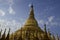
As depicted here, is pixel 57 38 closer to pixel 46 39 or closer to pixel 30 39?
pixel 46 39

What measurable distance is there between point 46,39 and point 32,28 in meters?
12.7

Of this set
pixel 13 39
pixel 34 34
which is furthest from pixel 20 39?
pixel 34 34

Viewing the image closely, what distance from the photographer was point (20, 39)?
6256cm

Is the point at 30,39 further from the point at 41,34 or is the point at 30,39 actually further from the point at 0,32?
the point at 0,32

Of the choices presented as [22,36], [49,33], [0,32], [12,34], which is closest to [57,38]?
[49,33]

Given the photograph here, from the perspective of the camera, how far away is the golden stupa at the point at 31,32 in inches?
2554

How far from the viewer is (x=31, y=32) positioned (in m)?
69.4

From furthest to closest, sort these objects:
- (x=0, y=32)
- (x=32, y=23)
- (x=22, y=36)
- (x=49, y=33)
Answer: (x=32, y=23), (x=49, y=33), (x=22, y=36), (x=0, y=32)

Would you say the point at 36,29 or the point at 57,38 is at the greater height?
the point at 36,29

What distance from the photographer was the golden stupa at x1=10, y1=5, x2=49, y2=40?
64869 mm

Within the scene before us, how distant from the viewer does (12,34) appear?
234ft

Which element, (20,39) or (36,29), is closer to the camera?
(20,39)

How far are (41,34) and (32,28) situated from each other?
7428mm

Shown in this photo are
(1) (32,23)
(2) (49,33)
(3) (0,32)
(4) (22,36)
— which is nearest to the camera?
(3) (0,32)
